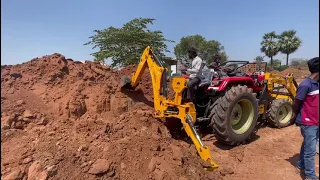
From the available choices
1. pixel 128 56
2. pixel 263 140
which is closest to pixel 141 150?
pixel 263 140

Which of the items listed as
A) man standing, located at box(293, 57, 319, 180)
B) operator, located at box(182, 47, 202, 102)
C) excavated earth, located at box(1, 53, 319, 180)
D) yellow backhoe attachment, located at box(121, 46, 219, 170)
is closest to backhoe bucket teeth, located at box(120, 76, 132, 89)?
excavated earth, located at box(1, 53, 319, 180)

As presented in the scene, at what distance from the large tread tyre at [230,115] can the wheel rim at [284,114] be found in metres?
1.70

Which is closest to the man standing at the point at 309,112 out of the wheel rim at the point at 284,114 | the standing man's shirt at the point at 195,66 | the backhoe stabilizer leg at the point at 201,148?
the backhoe stabilizer leg at the point at 201,148

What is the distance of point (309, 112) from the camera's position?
345 cm

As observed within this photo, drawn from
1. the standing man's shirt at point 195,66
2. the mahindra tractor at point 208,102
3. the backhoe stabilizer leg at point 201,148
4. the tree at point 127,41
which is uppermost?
the tree at point 127,41

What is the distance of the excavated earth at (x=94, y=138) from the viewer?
346cm

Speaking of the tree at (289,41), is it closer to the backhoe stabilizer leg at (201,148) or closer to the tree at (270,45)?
the tree at (270,45)

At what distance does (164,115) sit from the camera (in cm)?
482

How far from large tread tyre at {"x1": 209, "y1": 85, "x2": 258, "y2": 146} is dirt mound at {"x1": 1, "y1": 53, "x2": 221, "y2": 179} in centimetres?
74

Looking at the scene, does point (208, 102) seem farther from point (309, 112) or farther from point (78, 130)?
point (78, 130)

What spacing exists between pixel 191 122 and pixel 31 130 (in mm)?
2377

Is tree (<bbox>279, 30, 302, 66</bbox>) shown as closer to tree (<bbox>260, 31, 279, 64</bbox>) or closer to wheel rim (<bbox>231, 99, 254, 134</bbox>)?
tree (<bbox>260, 31, 279, 64</bbox>)

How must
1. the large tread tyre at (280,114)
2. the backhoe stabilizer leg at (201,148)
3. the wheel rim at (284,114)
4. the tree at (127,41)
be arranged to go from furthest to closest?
the tree at (127,41) → the wheel rim at (284,114) → the large tread tyre at (280,114) → the backhoe stabilizer leg at (201,148)

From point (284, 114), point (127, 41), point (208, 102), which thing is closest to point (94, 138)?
point (208, 102)
